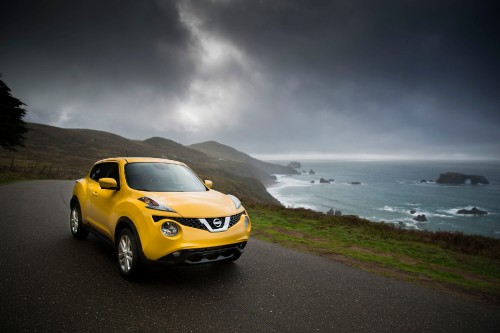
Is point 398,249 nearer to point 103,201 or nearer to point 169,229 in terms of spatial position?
point 169,229

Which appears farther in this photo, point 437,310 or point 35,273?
point 35,273

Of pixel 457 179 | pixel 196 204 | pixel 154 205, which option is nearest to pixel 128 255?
pixel 154 205

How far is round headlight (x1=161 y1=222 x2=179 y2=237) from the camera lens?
164 inches

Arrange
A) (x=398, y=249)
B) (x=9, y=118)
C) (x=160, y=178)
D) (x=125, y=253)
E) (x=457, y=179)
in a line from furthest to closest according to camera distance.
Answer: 1. (x=457, y=179)
2. (x=9, y=118)
3. (x=398, y=249)
4. (x=160, y=178)
5. (x=125, y=253)

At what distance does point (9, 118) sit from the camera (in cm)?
3022

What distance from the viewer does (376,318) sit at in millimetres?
4070

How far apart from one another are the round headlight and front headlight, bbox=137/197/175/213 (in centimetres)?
22

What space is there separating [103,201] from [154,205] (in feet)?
6.18

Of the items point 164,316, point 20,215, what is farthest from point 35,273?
point 20,215

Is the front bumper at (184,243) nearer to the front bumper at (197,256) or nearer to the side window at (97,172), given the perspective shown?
the front bumper at (197,256)

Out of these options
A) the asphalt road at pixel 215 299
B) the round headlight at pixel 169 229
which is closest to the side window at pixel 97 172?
the asphalt road at pixel 215 299

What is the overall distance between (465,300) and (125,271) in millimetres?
6288

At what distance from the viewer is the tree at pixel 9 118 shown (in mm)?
29906

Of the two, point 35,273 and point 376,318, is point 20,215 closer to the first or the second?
point 35,273
